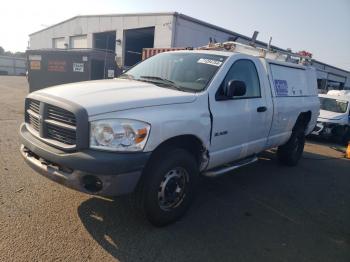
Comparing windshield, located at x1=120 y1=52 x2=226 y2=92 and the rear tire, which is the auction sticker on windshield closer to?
windshield, located at x1=120 y1=52 x2=226 y2=92

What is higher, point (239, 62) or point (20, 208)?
point (239, 62)

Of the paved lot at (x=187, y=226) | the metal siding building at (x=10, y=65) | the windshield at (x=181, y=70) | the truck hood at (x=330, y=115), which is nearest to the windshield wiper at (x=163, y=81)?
the windshield at (x=181, y=70)

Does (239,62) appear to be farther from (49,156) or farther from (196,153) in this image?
(49,156)

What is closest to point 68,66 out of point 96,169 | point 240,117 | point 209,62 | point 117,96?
point 209,62

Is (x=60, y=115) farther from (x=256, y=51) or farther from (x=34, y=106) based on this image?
(x=256, y=51)

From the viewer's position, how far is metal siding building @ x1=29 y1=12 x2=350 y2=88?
17.9 m

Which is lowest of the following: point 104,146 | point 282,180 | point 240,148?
point 282,180

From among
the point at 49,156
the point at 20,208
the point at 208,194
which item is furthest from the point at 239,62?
the point at 20,208

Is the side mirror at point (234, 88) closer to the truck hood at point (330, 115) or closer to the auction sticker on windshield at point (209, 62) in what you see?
the auction sticker on windshield at point (209, 62)

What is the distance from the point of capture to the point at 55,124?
307 centimetres

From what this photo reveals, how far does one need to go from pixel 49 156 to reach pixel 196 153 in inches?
65.0

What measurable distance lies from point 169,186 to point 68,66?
32.8 feet

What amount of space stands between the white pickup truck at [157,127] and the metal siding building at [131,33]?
27.2 ft

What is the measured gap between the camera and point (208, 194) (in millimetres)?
4574
